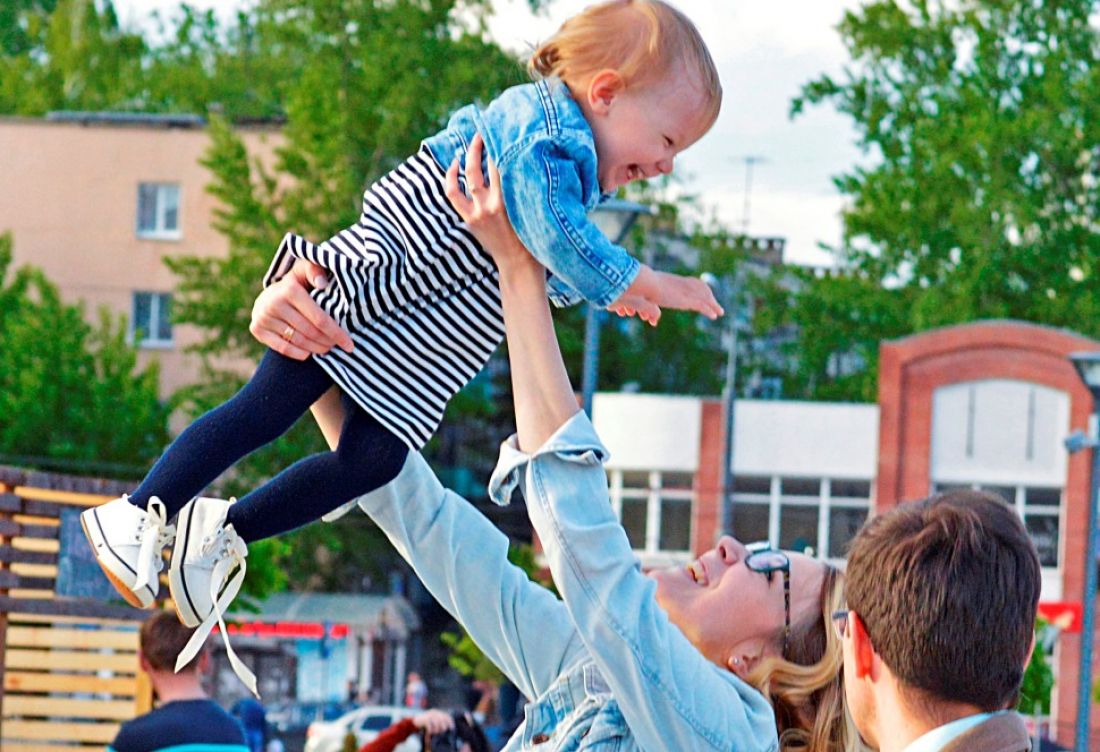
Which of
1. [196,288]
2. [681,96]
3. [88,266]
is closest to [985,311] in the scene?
[196,288]

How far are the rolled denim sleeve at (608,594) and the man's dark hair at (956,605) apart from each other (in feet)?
1.28

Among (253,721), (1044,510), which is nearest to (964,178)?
(1044,510)

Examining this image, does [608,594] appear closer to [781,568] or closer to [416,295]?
[416,295]

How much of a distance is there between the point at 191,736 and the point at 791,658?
326cm

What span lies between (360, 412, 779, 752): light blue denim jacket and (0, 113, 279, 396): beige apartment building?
1493 inches

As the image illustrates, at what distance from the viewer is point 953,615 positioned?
2.41 meters

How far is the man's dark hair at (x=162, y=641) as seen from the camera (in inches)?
255

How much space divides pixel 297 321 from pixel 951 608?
1173 millimetres

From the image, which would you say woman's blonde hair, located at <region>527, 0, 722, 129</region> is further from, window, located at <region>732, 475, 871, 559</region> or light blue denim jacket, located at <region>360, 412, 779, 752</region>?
window, located at <region>732, 475, 871, 559</region>

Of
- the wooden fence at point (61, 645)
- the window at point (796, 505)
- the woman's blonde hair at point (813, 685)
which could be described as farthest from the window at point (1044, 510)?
the woman's blonde hair at point (813, 685)

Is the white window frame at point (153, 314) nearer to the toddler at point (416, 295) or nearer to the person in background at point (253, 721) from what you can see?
the person in background at point (253, 721)

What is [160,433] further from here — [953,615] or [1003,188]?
[953,615]

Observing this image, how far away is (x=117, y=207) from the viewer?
135ft

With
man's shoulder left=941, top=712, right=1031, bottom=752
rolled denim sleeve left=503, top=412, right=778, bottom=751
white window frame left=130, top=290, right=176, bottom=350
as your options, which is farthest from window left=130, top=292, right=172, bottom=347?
man's shoulder left=941, top=712, right=1031, bottom=752
